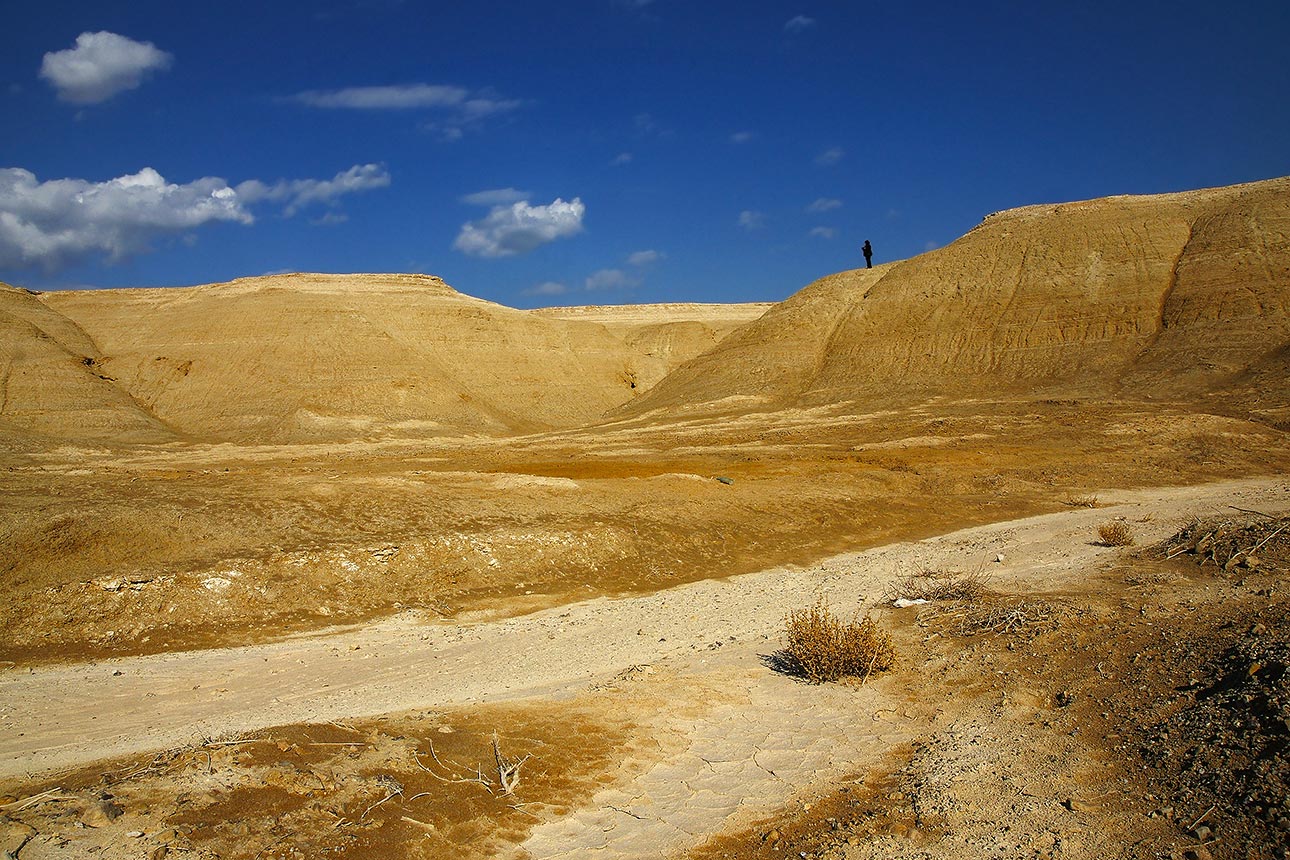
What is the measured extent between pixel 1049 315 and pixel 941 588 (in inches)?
1796

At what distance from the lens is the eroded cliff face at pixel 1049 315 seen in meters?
43.1

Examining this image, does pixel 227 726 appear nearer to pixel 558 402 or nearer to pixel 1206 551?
pixel 1206 551

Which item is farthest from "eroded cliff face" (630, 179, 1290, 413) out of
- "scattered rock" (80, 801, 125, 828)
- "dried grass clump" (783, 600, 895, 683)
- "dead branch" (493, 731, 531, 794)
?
"scattered rock" (80, 801, 125, 828)

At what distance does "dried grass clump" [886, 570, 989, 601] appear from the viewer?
34.0 ft

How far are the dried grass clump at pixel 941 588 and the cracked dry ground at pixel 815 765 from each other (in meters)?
1.27

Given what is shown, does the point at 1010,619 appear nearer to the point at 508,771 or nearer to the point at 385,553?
the point at 508,771

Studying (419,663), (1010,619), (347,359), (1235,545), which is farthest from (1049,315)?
(419,663)

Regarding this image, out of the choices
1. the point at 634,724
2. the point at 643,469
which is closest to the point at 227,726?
the point at 634,724

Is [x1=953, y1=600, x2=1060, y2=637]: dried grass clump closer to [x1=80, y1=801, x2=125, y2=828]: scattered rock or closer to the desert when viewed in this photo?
the desert

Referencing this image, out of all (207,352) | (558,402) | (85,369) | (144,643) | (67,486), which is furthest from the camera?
(558,402)

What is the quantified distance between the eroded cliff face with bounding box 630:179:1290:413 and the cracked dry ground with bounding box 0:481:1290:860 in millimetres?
37421

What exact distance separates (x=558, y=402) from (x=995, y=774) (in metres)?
57.5

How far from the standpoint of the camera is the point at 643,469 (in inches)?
1019

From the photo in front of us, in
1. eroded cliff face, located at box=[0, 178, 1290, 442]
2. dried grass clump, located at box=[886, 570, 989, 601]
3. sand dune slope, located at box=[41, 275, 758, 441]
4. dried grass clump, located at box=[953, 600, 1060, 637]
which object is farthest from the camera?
sand dune slope, located at box=[41, 275, 758, 441]
